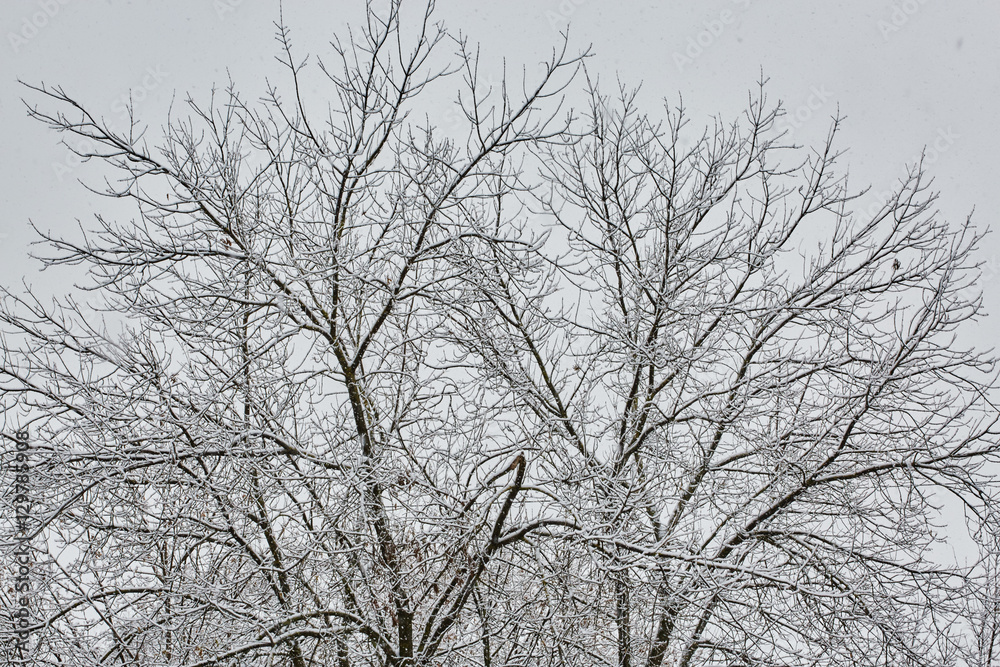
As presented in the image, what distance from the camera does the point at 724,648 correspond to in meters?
6.14

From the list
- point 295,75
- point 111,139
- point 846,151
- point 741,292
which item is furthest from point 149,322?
point 846,151

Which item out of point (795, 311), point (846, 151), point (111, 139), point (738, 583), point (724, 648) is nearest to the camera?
point (738, 583)

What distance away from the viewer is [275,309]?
718cm

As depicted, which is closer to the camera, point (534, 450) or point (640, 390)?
point (534, 450)

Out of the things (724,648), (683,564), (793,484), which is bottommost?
(724,648)

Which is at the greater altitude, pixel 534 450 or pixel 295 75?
pixel 295 75

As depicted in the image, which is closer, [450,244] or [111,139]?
[111,139]

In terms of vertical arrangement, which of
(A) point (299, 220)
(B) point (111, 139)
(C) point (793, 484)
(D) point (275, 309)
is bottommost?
(C) point (793, 484)

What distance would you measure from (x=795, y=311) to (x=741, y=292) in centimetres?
67

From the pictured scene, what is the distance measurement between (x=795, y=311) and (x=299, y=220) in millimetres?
5064

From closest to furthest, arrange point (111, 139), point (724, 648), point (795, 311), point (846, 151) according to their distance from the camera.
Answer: point (724, 648)
point (111, 139)
point (795, 311)
point (846, 151)

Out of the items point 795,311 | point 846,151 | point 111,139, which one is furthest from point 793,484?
point 111,139

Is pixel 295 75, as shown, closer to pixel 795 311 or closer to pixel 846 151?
pixel 795 311

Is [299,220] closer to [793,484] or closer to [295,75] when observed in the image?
[295,75]
